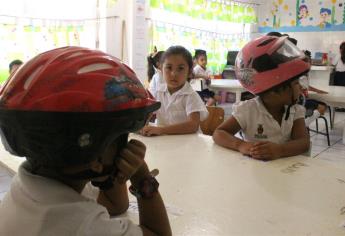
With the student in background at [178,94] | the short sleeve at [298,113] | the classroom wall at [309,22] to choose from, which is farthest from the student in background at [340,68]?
the short sleeve at [298,113]

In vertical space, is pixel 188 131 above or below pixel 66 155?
below

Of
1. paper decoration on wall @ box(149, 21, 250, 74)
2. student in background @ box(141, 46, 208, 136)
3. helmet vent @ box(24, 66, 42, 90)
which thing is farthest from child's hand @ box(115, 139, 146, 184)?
paper decoration on wall @ box(149, 21, 250, 74)

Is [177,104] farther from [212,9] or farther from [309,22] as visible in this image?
[309,22]

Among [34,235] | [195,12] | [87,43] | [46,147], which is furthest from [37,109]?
[195,12]

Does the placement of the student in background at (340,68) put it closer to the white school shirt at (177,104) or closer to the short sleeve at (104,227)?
the white school shirt at (177,104)

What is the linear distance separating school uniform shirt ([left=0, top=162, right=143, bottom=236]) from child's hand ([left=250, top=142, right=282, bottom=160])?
0.79 meters

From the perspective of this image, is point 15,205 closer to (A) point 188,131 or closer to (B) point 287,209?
(B) point 287,209

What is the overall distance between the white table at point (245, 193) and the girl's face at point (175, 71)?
2.48 ft

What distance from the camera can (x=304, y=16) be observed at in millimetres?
7270

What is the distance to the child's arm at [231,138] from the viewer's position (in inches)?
55.0

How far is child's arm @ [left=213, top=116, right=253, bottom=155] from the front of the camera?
140cm

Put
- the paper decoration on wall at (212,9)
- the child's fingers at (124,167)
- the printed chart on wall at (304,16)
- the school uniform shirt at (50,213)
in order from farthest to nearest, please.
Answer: the printed chart on wall at (304,16)
the paper decoration on wall at (212,9)
the child's fingers at (124,167)
the school uniform shirt at (50,213)

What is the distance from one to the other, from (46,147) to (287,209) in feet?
2.02

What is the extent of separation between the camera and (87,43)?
15.6 feet
